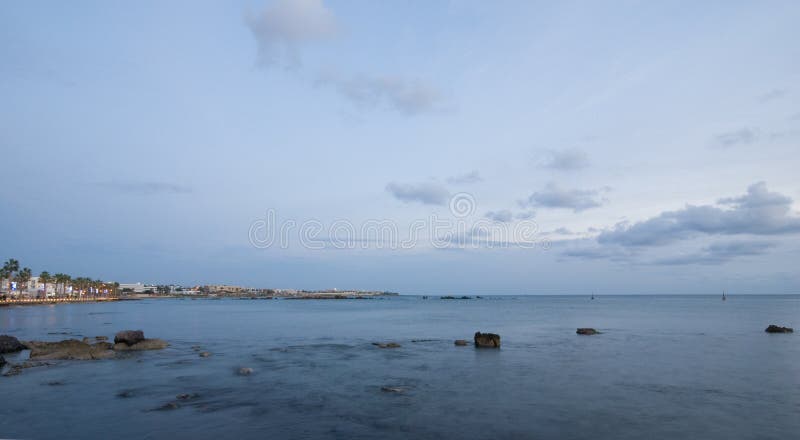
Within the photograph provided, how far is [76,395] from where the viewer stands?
23.4m

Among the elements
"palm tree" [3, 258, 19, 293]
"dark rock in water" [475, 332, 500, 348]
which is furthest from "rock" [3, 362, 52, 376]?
"palm tree" [3, 258, 19, 293]

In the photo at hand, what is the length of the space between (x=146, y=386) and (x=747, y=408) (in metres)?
31.6

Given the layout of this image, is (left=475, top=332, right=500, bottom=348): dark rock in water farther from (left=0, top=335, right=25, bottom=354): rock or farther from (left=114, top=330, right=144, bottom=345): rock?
(left=0, top=335, right=25, bottom=354): rock

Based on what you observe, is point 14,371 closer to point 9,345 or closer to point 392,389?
point 9,345

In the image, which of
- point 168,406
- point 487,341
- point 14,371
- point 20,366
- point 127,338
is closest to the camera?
point 168,406

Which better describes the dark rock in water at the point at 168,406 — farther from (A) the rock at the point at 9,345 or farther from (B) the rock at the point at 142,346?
(A) the rock at the point at 9,345

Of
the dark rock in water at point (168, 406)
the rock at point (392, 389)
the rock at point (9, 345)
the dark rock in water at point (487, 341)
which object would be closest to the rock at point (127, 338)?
the rock at point (9, 345)

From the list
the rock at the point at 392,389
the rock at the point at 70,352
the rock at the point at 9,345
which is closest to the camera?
the rock at the point at 392,389

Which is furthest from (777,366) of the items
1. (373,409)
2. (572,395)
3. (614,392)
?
(373,409)

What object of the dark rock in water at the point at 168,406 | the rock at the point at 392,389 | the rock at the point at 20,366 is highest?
the dark rock in water at the point at 168,406

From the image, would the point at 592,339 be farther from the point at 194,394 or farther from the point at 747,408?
the point at 194,394

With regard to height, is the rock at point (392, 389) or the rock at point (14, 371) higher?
the rock at point (14, 371)

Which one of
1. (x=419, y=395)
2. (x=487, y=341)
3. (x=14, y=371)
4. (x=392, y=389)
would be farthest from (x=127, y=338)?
(x=487, y=341)

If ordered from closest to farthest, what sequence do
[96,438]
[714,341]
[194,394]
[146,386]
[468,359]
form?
[96,438] < [194,394] < [146,386] < [468,359] < [714,341]
